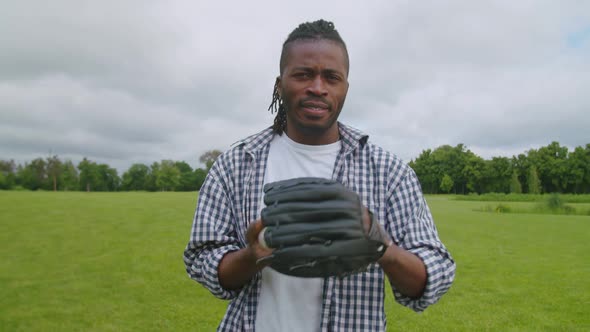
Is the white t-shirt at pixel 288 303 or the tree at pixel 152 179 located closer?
the white t-shirt at pixel 288 303

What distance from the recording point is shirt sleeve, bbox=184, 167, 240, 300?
196 centimetres

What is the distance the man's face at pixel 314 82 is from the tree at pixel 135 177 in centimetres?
8661

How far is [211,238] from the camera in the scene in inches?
79.3

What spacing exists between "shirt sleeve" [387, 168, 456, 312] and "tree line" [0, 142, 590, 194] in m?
67.2

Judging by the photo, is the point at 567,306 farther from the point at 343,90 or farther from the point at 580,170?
the point at 580,170

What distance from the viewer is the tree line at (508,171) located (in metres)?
68.8

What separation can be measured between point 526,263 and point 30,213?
18.5 metres

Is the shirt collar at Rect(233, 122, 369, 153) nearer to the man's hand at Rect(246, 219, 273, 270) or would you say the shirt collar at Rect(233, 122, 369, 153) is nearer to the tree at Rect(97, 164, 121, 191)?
the man's hand at Rect(246, 219, 273, 270)

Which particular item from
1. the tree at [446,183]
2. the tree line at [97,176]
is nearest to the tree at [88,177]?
the tree line at [97,176]

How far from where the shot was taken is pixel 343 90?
2.11m

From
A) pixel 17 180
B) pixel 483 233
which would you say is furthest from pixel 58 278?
pixel 17 180

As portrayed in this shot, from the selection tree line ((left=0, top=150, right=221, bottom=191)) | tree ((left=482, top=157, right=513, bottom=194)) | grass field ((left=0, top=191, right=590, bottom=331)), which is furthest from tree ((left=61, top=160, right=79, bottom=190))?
tree ((left=482, top=157, right=513, bottom=194))

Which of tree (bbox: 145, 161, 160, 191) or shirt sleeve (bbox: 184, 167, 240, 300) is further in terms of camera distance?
tree (bbox: 145, 161, 160, 191)

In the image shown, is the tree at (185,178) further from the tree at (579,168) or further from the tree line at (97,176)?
the tree at (579,168)
